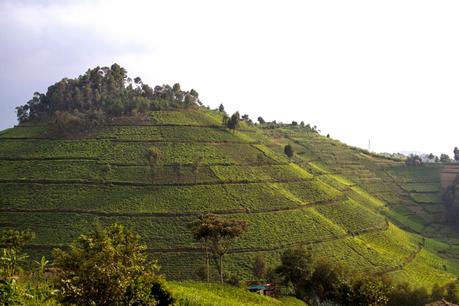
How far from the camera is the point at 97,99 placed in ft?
380

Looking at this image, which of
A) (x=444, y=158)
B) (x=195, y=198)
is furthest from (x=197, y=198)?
(x=444, y=158)

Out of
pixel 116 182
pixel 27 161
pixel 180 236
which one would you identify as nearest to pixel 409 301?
pixel 180 236

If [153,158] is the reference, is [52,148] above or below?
above

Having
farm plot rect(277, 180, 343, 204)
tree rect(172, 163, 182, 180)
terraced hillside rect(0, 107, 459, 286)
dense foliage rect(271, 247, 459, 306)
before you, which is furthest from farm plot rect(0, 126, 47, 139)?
dense foliage rect(271, 247, 459, 306)

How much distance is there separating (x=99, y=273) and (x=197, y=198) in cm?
5990

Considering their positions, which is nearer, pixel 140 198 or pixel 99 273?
pixel 99 273

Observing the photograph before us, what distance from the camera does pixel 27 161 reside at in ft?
283

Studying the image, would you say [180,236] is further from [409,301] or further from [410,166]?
[410,166]

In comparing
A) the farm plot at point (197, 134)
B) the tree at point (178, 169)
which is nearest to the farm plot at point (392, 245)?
the tree at point (178, 169)

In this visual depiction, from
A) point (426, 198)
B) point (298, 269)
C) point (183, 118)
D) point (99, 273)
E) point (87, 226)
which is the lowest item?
point (298, 269)

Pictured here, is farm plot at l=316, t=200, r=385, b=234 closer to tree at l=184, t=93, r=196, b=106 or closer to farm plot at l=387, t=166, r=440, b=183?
farm plot at l=387, t=166, r=440, b=183

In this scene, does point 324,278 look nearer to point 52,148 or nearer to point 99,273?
point 99,273

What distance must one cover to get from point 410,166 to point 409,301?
94915 millimetres

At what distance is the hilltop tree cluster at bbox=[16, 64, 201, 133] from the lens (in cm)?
10612
